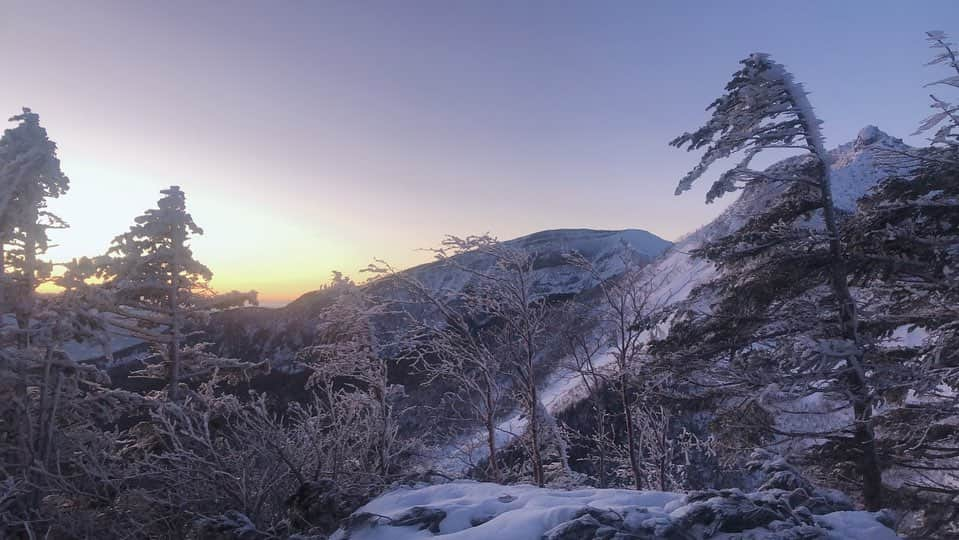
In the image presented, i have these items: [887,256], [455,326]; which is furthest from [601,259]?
[887,256]

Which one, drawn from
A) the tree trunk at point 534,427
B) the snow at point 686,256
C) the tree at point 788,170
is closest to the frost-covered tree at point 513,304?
the tree trunk at point 534,427

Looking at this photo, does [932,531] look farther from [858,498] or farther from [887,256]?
[887,256]

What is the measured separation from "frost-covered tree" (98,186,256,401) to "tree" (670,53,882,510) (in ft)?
44.1

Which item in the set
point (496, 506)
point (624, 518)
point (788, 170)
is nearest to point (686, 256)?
point (788, 170)

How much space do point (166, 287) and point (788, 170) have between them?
50.1ft

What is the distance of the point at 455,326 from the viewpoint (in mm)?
13070

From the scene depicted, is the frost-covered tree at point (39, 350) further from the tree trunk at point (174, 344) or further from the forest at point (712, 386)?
the tree trunk at point (174, 344)

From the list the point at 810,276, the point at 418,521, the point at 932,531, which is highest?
the point at 810,276

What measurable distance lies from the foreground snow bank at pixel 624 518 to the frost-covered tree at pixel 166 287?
11.7 metres

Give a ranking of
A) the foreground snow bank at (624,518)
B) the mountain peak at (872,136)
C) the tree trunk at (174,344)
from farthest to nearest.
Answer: the mountain peak at (872,136), the tree trunk at (174,344), the foreground snow bank at (624,518)

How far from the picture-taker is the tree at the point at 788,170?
23.8 ft

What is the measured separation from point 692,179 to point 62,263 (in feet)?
42.6

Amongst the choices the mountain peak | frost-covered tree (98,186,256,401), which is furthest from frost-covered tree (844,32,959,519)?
the mountain peak

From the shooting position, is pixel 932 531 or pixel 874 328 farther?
pixel 874 328
